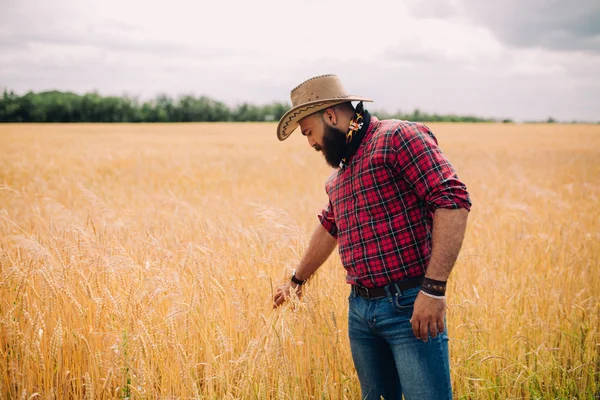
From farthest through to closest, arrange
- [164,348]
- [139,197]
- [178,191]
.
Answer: [178,191], [139,197], [164,348]

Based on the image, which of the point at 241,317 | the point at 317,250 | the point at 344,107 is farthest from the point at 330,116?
the point at 241,317

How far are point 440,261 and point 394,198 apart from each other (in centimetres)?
33

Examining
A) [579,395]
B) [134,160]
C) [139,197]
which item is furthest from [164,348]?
[134,160]

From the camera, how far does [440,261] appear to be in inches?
68.2

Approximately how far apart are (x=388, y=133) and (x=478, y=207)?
5.59 metres

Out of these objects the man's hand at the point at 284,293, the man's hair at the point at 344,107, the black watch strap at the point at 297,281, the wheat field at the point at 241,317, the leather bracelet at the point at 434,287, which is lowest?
the wheat field at the point at 241,317

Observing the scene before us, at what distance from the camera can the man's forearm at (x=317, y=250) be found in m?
2.37

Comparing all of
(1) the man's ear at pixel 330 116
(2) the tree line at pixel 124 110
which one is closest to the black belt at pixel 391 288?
(1) the man's ear at pixel 330 116

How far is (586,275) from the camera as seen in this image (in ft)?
13.4

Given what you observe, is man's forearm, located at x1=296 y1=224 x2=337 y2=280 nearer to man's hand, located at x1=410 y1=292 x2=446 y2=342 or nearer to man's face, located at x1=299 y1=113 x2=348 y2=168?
man's face, located at x1=299 y1=113 x2=348 y2=168

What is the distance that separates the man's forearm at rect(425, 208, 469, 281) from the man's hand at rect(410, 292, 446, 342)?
10cm

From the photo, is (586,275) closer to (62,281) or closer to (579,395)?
(579,395)

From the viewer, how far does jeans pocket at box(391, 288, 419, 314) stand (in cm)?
183

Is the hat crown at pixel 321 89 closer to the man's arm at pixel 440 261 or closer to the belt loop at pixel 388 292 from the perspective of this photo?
the man's arm at pixel 440 261
